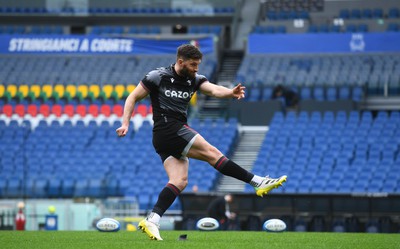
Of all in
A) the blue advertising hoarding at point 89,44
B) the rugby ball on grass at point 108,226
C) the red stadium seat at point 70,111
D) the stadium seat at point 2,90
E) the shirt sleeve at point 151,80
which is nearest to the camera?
the shirt sleeve at point 151,80

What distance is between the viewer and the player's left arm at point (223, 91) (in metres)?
10.5

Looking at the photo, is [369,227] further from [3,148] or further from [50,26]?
[50,26]

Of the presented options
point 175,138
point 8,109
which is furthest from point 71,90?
point 175,138

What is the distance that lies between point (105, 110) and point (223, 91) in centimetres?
2286

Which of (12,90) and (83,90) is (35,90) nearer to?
(12,90)

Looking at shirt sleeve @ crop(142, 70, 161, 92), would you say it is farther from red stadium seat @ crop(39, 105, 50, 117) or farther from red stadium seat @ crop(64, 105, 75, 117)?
red stadium seat @ crop(39, 105, 50, 117)

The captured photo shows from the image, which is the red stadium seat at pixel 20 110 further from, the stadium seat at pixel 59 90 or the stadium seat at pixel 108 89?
the stadium seat at pixel 108 89

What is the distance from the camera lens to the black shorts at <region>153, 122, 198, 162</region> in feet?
35.6

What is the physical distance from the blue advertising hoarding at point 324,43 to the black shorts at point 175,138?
24.7 meters

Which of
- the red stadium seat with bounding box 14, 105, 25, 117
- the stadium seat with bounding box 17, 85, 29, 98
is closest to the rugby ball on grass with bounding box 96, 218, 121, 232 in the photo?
the red stadium seat with bounding box 14, 105, 25, 117

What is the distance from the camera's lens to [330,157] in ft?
92.6

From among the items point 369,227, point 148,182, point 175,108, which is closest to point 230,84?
point 148,182

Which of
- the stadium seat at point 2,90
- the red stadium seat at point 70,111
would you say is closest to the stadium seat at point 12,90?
the stadium seat at point 2,90

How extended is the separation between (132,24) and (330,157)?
46.3ft
